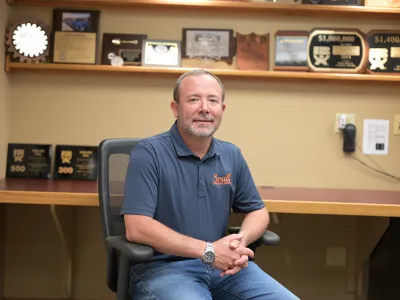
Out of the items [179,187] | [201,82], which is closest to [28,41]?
[201,82]

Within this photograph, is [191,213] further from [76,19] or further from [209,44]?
[76,19]

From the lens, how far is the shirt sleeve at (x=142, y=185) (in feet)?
6.32

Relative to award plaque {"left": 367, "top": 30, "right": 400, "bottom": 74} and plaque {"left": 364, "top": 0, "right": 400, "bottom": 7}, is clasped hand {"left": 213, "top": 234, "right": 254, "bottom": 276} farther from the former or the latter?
plaque {"left": 364, "top": 0, "right": 400, "bottom": 7}

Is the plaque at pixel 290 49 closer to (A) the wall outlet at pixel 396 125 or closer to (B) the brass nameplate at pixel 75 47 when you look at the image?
(A) the wall outlet at pixel 396 125

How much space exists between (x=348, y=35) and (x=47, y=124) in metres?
1.74

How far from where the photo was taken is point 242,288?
6.47 ft

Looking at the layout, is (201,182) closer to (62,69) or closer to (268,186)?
(268,186)

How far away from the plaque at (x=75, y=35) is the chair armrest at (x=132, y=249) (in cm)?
143

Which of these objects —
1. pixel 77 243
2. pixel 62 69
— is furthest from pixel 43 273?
pixel 62 69

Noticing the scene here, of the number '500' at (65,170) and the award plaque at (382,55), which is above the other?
the award plaque at (382,55)

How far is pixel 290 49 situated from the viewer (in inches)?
123

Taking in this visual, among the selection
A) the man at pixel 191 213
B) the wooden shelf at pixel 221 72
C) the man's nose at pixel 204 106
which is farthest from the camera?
the wooden shelf at pixel 221 72

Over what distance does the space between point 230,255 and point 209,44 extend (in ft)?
4.99

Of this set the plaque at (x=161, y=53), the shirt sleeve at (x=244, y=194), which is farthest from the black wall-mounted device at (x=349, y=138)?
the shirt sleeve at (x=244, y=194)
